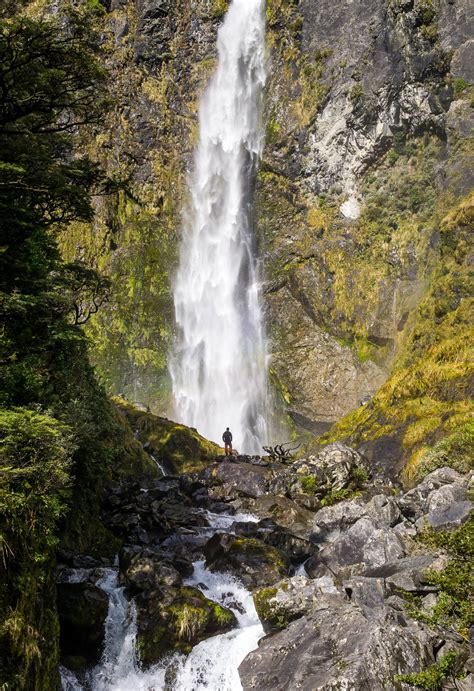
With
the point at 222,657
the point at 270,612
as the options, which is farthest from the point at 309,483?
the point at 222,657

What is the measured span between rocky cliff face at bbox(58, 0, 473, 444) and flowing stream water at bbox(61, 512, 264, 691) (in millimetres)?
20459

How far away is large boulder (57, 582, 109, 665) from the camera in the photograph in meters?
8.92

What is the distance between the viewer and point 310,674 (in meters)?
7.43

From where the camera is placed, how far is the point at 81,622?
9023 millimetres

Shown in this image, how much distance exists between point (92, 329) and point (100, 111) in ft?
113

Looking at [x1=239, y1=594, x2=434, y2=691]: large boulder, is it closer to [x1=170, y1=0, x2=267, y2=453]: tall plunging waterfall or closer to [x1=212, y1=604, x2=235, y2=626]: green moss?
[x1=212, y1=604, x2=235, y2=626]: green moss

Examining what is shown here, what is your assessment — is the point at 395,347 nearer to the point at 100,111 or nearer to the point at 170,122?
the point at 100,111

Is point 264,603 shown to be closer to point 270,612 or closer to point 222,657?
point 270,612

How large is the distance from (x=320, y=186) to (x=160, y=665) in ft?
116

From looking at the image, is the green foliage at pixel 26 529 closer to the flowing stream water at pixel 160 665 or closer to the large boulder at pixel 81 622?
the large boulder at pixel 81 622

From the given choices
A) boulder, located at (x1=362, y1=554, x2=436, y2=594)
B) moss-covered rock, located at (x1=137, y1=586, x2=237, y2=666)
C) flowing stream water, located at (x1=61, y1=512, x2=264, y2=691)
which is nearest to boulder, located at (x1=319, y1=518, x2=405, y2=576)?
boulder, located at (x1=362, y1=554, x2=436, y2=594)

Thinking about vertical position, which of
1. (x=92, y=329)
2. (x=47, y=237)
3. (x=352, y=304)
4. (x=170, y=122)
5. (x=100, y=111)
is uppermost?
(x=170, y=122)

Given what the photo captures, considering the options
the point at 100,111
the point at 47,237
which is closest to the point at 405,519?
the point at 47,237

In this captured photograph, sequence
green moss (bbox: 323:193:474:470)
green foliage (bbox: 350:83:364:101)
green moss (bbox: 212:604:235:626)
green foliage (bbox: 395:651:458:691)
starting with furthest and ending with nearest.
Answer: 1. green foliage (bbox: 350:83:364:101)
2. green moss (bbox: 323:193:474:470)
3. green moss (bbox: 212:604:235:626)
4. green foliage (bbox: 395:651:458:691)
